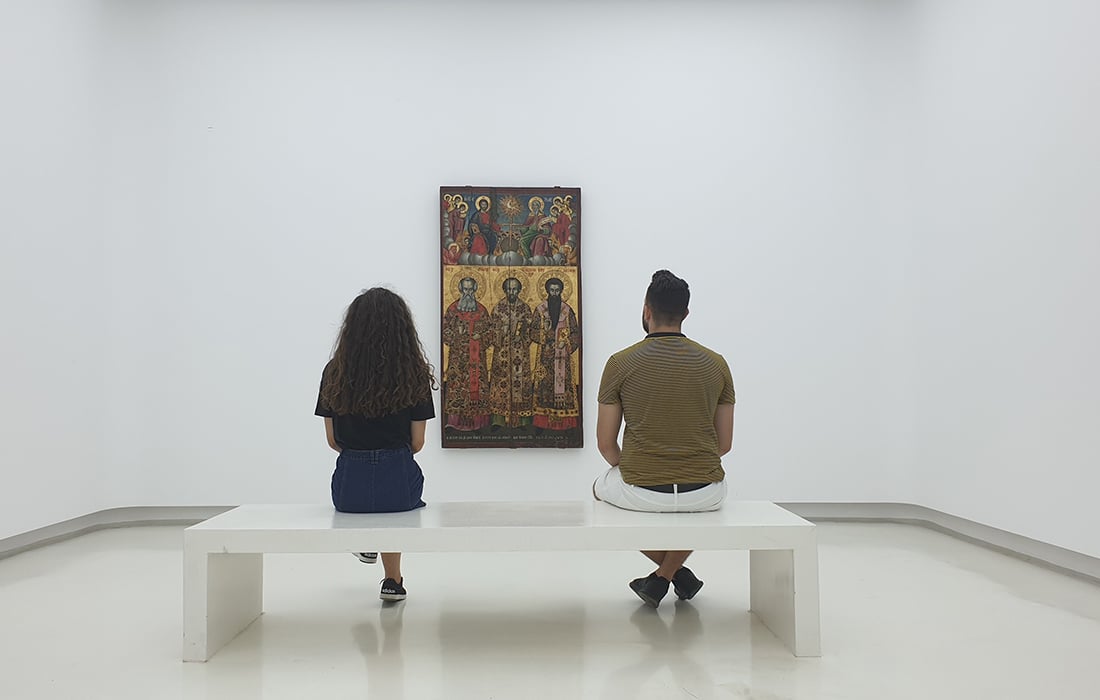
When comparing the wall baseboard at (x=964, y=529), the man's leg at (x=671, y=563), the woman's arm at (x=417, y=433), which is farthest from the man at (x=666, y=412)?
the wall baseboard at (x=964, y=529)

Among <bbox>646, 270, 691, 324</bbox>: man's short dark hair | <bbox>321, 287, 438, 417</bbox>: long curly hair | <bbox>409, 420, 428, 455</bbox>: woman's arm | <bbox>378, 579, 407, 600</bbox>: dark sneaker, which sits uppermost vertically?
<bbox>646, 270, 691, 324</bbox>: man's short dark hair

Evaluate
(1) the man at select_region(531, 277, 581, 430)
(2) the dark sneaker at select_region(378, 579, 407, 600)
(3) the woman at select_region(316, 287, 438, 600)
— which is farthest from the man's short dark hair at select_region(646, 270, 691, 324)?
(1) the man at select_region(531, 277, 581, 430)

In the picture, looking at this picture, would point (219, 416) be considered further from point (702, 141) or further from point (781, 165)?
point (781, 165)

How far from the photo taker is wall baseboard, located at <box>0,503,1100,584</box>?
5848 millimetres

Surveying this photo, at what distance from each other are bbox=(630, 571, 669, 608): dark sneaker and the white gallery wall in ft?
9.64

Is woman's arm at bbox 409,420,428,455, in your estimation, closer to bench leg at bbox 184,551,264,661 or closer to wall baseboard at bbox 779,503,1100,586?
bench leg at bbox 184,551,264,661

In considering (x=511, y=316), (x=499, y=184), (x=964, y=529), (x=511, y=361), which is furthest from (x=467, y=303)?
(x=964, y=529)

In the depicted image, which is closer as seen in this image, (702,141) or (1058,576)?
(1058,576)

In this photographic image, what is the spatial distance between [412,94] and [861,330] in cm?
432

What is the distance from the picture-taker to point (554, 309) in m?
7.58

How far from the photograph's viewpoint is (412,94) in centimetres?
775

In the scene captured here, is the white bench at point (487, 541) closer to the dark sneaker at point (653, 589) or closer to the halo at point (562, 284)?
the dark sneaker at point (653, 589)

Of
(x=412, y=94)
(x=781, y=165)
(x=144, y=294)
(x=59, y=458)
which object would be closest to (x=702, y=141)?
(x=781, y=165)

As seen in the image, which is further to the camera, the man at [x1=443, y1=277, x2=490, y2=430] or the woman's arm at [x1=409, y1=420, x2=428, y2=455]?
the man at [x1=443, y1=277, x2=490, y2=430]
